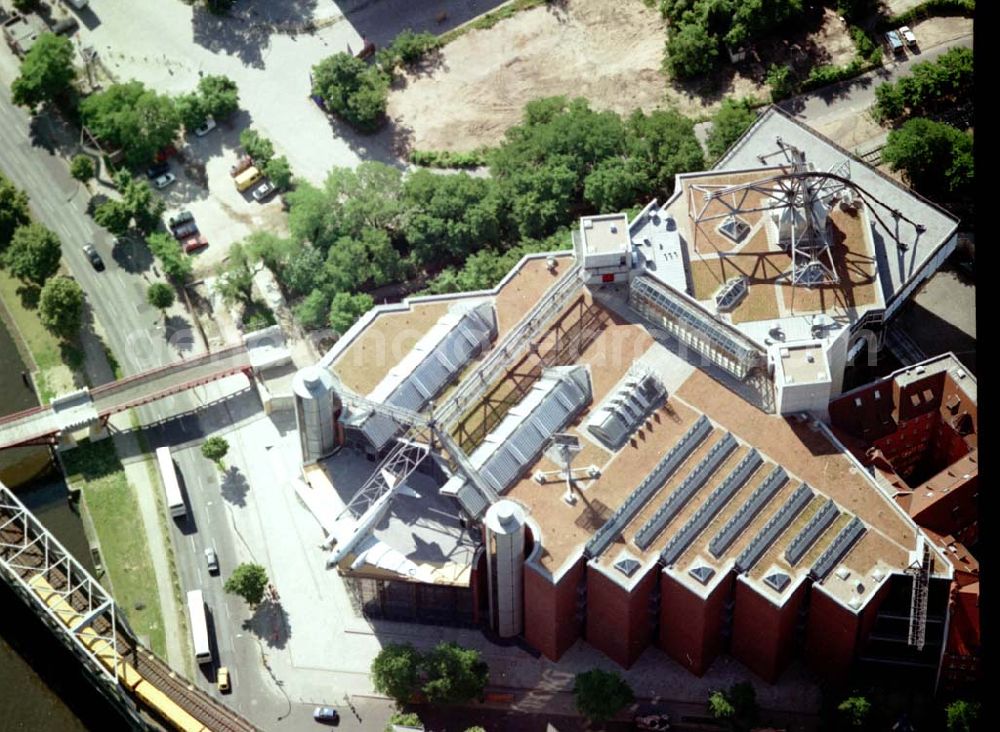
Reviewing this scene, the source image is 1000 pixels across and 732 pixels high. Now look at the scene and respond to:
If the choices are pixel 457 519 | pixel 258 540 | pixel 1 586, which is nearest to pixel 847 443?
pixel 457 519

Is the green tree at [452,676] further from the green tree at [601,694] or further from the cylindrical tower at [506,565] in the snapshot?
the green tree at [601,694]

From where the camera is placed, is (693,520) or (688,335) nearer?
(693,520)

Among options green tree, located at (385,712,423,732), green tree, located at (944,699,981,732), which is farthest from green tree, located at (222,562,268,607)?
green tree, located at (944,699,981,732)

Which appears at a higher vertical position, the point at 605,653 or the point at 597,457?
the point at 597,457

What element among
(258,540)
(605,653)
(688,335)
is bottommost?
(605,653)

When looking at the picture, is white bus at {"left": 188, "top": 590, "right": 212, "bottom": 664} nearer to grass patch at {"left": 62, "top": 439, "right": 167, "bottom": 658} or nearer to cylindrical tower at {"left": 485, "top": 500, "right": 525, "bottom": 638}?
grass patch at {"left": 62, "top": 439, "right": 167, "bottom": 658}

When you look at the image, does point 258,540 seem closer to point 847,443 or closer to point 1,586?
point 1,586


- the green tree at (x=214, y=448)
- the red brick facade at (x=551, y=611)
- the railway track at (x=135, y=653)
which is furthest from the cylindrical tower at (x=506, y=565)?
the green tree at (x=214, y=448)
